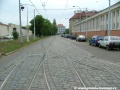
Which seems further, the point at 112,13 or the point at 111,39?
the point at 112,13

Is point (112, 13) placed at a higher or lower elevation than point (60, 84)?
higher

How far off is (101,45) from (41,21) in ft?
204

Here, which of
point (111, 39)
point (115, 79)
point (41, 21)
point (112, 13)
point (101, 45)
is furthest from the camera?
point (41, 21)

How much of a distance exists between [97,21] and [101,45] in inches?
1418

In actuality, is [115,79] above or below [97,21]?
below

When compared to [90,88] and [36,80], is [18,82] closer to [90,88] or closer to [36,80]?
[36,80]

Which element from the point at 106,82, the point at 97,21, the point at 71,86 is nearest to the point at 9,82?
the point at 71,86

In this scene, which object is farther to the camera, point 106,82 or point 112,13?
point 112,13

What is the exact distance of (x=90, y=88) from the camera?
5.96m

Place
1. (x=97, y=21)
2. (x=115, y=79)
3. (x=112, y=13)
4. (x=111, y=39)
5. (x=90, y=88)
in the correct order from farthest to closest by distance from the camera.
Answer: (x=97, y=21)
(x=112, y=13)
(x=111, y=39)
(x=115, y=79)
(x=90, y=88)

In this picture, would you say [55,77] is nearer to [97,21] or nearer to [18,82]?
[18,82]

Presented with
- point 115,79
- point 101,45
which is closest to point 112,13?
point 101,45

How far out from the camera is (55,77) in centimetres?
757

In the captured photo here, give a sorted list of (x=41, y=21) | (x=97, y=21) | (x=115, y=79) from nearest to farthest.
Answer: (x=115, y=79) < (x=97, y=21) < (x=41, y=21)
